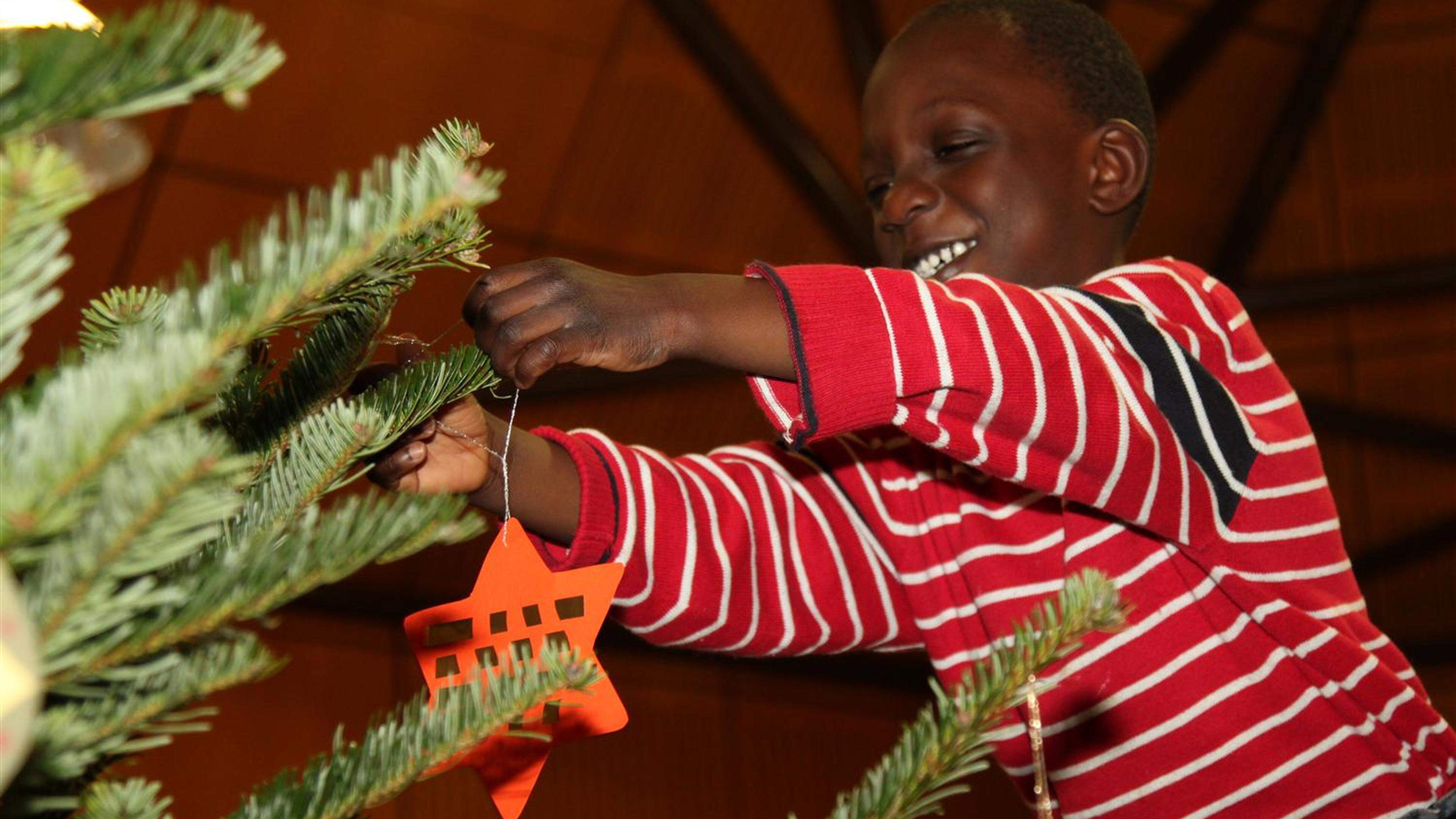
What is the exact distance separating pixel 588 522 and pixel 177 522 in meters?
0.81

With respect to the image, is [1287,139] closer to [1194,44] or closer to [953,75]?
[1194,44]

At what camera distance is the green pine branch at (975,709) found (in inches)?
18.5

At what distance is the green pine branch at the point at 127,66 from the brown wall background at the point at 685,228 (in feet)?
10.1

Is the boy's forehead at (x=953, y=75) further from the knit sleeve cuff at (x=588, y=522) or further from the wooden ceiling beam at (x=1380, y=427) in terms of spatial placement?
the wooden ceiling beam at (x=1380, y=427)

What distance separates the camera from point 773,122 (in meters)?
4.44

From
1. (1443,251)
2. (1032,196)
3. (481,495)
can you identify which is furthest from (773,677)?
(481,495)

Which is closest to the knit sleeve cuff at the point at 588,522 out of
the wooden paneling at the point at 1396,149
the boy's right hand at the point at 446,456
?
the boy's right hand at the point at 446,456

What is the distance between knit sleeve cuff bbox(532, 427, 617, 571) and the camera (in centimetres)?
120

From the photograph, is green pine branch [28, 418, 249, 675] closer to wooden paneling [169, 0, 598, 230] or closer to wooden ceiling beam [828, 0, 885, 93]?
wooden paneling [169, 0, 598, 230]

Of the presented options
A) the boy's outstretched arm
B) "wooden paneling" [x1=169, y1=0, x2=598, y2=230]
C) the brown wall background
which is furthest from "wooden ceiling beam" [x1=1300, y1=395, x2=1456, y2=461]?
the boy's outstretched arm

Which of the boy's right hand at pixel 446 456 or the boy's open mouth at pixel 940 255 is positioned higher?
the boy's open mouth at pixel 940 255

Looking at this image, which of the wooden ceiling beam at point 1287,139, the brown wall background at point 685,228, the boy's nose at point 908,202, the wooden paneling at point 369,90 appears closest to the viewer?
the boy's nose at point 908,202

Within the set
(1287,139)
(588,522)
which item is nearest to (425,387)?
(588,522)

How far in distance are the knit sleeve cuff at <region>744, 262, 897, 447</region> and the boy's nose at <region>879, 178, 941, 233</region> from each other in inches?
25.6
